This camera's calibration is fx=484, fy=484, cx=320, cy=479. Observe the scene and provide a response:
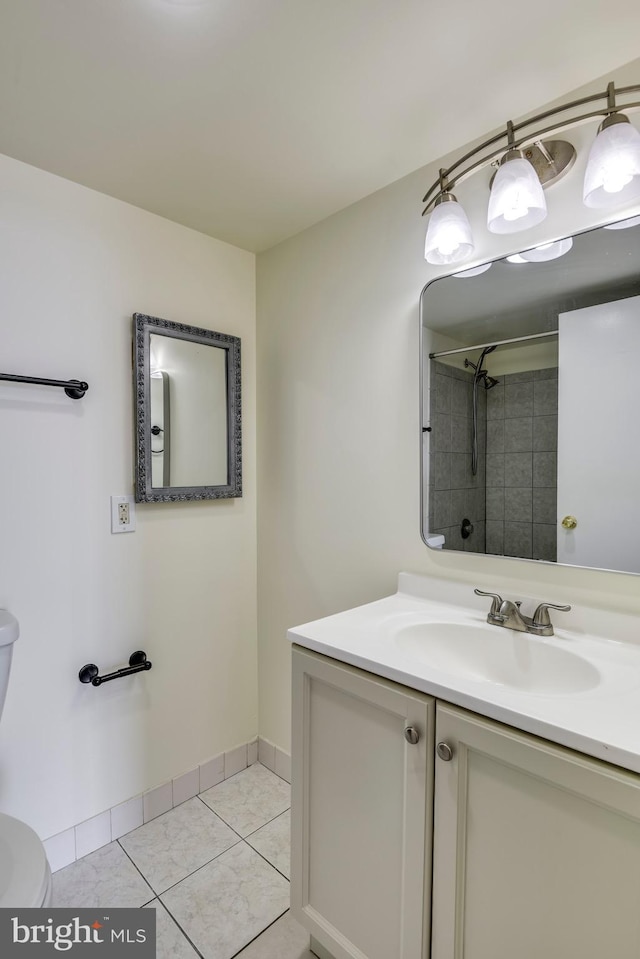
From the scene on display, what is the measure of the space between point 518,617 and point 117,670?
1347 mm

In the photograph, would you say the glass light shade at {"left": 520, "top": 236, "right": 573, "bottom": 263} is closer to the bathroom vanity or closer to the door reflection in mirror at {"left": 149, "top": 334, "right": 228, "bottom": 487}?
the bathroom vanity

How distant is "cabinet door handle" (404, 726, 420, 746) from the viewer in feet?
3.11

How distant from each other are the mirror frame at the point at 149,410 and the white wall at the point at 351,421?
13cm

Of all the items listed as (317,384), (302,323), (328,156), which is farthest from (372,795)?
(328,156)

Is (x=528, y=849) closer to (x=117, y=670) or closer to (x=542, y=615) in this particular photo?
(x=542, y=615)

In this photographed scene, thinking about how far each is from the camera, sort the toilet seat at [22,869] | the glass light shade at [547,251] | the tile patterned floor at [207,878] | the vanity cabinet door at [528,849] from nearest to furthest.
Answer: the vanity cabinet door at [528,849], the toilet seat at [22,869], the glass light shade at [547,251], the tile patterned floor at [207,878]

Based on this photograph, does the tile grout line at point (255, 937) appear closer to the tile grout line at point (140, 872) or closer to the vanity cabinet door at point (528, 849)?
the tile grout line at point (140, 872)

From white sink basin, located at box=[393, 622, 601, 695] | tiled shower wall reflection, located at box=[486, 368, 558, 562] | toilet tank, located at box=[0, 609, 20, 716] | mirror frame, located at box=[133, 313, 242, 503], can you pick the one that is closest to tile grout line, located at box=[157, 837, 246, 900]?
toilet tank, located at box=[0, 609, 20, 716]

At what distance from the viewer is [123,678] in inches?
67.9

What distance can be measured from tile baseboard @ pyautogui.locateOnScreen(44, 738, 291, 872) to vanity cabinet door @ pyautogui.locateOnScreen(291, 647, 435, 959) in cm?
78

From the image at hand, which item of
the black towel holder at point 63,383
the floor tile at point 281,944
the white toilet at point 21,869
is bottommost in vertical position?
the floor tile at point 281,944

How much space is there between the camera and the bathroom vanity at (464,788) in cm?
74

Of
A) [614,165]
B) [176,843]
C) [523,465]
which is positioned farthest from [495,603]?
[176,843]

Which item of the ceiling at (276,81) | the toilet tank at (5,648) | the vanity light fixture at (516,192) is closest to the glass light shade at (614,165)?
the vanity light fixture at (516,192)
